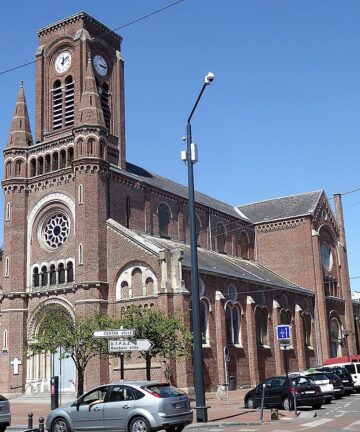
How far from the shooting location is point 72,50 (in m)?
47.2

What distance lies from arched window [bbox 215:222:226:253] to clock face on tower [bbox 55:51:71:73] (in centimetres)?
1855

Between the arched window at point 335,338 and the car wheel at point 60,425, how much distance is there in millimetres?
40635

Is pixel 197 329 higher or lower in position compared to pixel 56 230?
lower

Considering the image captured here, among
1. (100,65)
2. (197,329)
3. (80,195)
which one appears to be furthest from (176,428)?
(100,65)

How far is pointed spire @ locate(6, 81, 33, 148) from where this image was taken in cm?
4497

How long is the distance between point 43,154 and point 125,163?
251 inches

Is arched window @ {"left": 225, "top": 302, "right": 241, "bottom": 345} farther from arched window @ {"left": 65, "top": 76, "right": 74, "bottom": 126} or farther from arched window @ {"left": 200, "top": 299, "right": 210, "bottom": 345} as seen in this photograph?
arched window @ {"left": 65, "top": 76, "right": 74, "bottom": 126}

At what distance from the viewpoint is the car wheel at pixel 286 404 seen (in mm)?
25259

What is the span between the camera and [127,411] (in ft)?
57.1

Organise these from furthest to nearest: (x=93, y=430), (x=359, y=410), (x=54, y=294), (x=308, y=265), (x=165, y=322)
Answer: (x=308, y=265) → (x=54, y=294) → (x=165, y=322) → (x=359, y=410) → (x=93, y=430)

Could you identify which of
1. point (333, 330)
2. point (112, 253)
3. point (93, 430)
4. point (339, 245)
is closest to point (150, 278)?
point (112, 253)

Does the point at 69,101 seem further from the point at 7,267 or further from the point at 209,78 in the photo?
the point at 209,78

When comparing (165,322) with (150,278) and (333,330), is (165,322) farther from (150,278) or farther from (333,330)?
(333,330)

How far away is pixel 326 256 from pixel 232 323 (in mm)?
19956
